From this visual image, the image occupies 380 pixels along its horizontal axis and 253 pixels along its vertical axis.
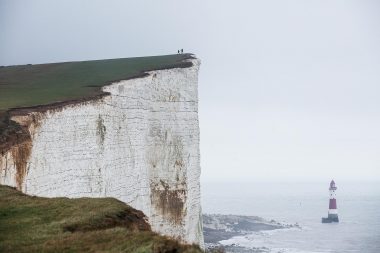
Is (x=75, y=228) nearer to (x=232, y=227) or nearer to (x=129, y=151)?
(x=129, y=151)

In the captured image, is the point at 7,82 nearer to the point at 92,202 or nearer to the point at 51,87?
the point at 51,87

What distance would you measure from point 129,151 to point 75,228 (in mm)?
19192

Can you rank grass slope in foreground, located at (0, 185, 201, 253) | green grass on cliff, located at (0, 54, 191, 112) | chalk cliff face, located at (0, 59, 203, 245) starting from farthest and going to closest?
green grass on cliff, located at (0, 54, 191, 112)
chalk cliff face, located at (0, 59, 203, 245)
grass slope in foreground, located at (0, 185, 201, 253)

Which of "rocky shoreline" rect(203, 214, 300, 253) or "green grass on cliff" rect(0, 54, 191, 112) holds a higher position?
"green grass on cliff" rect(0, 54, 191, 112)

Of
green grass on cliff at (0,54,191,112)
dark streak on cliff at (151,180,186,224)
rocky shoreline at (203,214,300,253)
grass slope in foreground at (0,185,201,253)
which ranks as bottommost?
rocky shoreline at (203,214,300,253)

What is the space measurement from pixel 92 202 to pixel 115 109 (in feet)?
56.0

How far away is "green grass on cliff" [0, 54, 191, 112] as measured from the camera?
25344mm

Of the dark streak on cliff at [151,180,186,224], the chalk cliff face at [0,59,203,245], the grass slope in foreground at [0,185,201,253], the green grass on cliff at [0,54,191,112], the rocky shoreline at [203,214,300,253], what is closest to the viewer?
the grass slope in foreground at [0,185,201,253]

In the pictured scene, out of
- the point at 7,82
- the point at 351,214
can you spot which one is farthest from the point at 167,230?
the point at 351,214

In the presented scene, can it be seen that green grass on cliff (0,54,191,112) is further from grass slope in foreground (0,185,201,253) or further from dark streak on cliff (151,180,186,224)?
grass slope in foreground (0,185,201,253)

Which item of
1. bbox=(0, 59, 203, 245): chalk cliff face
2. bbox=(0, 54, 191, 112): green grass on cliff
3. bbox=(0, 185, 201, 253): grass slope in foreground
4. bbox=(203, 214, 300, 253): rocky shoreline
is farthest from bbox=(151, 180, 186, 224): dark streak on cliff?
bbox=(203, 214, 300, 253): rocky shoreline

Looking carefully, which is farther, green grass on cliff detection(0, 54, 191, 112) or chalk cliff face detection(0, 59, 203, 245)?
green grass on cliff detection(0, 54, 191, 112)

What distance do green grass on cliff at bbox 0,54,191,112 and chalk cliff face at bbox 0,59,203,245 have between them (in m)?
1.16

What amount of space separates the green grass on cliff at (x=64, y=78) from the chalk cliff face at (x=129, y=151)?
116 cm
